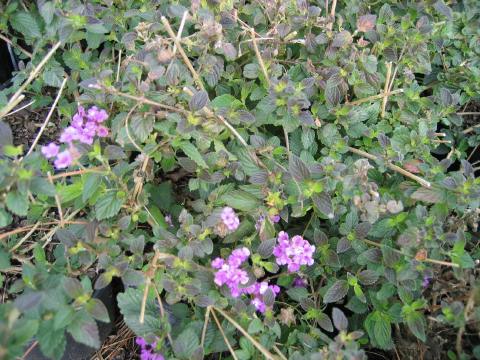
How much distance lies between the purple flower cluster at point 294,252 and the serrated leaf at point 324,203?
0.43 ft

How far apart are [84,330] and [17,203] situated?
393 mm

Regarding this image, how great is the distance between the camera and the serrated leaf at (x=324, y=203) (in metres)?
1.46

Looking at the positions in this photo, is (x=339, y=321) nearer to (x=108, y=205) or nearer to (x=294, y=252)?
(x=294, y=252)

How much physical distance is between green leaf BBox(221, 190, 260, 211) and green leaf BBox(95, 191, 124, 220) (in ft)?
1.15

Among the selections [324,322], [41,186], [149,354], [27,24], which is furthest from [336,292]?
[27,24]

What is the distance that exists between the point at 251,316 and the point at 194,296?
0.65 feet

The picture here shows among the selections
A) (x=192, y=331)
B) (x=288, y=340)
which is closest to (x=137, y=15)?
(x=192, y=331)

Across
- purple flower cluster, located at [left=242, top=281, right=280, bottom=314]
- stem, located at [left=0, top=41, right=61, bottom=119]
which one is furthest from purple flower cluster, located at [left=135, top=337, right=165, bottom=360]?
stem, located at [left=0, top=41, right=61, bottom=119]

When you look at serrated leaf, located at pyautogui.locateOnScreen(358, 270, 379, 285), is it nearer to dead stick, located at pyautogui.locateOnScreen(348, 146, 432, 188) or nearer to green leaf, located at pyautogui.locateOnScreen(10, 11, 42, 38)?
dead stick, located at pyautogui.locateOnScreen(348, 146, 432, 188)

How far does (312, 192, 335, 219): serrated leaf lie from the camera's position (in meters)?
1.46

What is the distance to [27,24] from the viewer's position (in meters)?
1.88

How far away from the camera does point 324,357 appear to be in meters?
1.34

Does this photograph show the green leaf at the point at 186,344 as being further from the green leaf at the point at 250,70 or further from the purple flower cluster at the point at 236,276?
the green leaf at the point at 250,70

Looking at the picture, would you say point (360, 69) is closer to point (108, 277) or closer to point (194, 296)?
point (194, 296)
